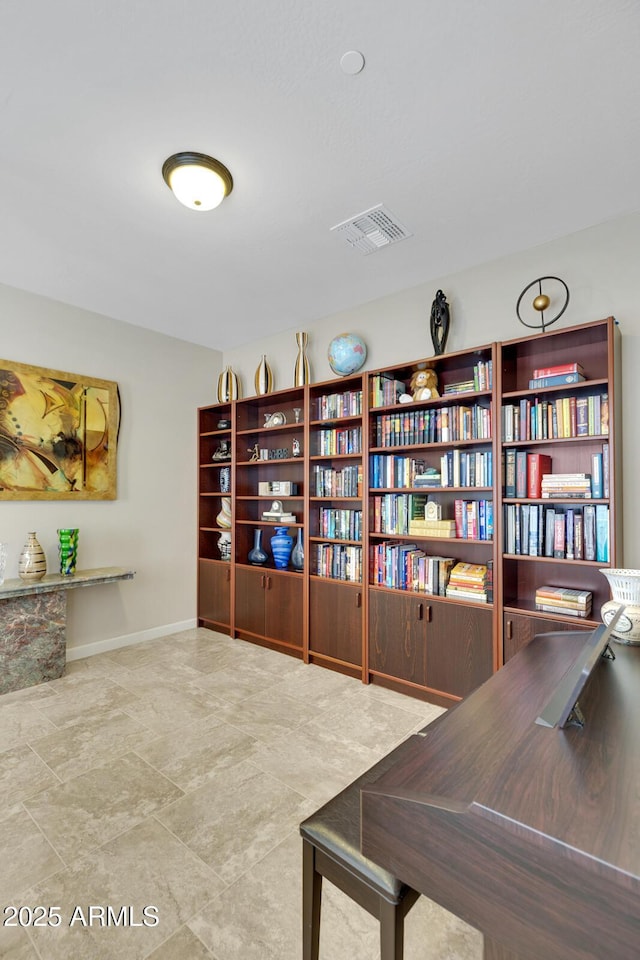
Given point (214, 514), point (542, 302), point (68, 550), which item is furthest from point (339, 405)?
point (68, 550)

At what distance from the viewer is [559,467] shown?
2.70 metres

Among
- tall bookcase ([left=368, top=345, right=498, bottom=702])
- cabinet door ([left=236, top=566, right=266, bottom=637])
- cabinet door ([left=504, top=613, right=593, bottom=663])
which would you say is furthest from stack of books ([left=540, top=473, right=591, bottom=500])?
cabinet door ([left=236, top=566, right=266, bottom=637])

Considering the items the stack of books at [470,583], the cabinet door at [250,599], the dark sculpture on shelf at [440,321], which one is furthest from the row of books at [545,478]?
the cabinet door at [250,599]

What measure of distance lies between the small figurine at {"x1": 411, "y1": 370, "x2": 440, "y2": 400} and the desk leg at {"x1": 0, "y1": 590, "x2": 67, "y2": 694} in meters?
2.95

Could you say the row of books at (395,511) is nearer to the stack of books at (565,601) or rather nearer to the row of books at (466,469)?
the row of books at (466,469)

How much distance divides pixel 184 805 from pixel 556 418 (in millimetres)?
2643

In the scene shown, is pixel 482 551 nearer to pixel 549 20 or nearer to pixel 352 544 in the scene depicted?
pixel 352 544

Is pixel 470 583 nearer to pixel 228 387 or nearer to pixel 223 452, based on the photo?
pixel 223 452

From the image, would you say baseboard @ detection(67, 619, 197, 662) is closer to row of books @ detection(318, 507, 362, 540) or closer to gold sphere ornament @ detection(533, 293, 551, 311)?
row of books @ detection(318, 507, 362, 540)

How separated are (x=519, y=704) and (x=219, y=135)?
2.42 m

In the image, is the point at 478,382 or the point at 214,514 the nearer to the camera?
the point at 478,382

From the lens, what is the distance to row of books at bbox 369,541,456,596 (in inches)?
117

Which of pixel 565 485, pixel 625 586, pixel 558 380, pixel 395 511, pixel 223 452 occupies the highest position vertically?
pixel 558 380

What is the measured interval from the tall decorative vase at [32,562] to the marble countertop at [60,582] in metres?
0.04
